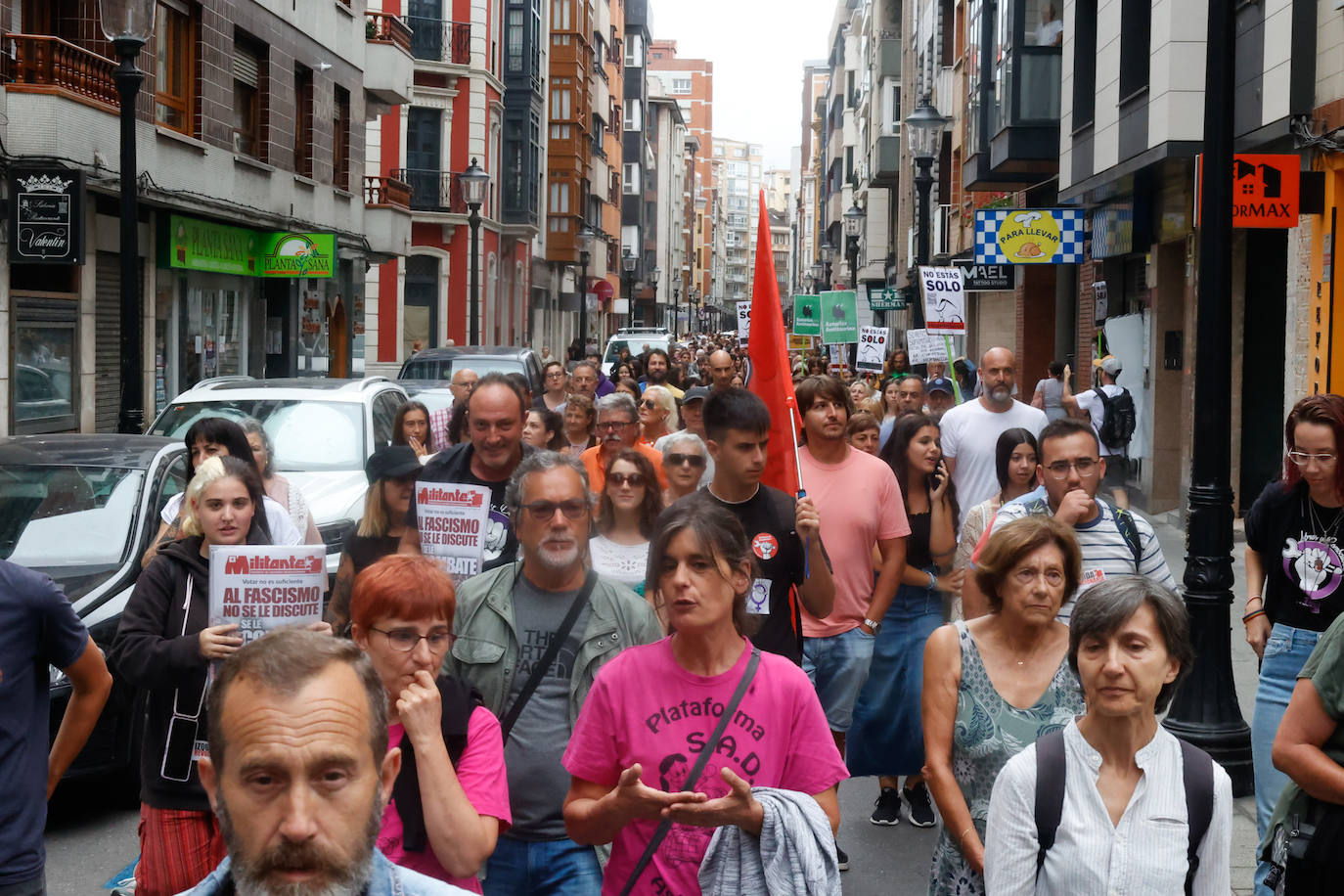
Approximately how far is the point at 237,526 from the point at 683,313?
5457 inches

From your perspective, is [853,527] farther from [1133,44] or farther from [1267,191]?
[1133,44]

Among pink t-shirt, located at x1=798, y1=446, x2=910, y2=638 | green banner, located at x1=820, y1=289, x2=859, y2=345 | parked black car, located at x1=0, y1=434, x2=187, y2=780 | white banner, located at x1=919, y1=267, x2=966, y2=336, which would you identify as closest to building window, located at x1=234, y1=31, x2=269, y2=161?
green banner, located at x1=820, y1=289, x2=859, y2=345

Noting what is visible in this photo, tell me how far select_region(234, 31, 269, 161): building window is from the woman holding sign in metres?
20.6

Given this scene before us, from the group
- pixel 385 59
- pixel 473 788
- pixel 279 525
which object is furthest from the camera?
pixel 385 59

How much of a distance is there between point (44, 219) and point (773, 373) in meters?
12.8

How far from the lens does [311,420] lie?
41.0 ft

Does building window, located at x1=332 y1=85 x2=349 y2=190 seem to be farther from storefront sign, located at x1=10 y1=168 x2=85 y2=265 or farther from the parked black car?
the parked black car

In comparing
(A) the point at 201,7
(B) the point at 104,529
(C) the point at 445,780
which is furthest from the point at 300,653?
(A) the point at 201,7

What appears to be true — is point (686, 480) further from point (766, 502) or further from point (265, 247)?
Result: point (265, 247)

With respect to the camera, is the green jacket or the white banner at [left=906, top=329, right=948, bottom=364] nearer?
the green jacket

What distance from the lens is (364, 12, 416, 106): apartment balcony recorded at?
105 ft

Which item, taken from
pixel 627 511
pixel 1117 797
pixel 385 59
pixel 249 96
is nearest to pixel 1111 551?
pixel 627 511

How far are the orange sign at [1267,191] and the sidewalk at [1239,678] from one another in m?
2.69

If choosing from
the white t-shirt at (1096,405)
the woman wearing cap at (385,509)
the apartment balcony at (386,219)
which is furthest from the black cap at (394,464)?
the apartment balcony at (386,219)
